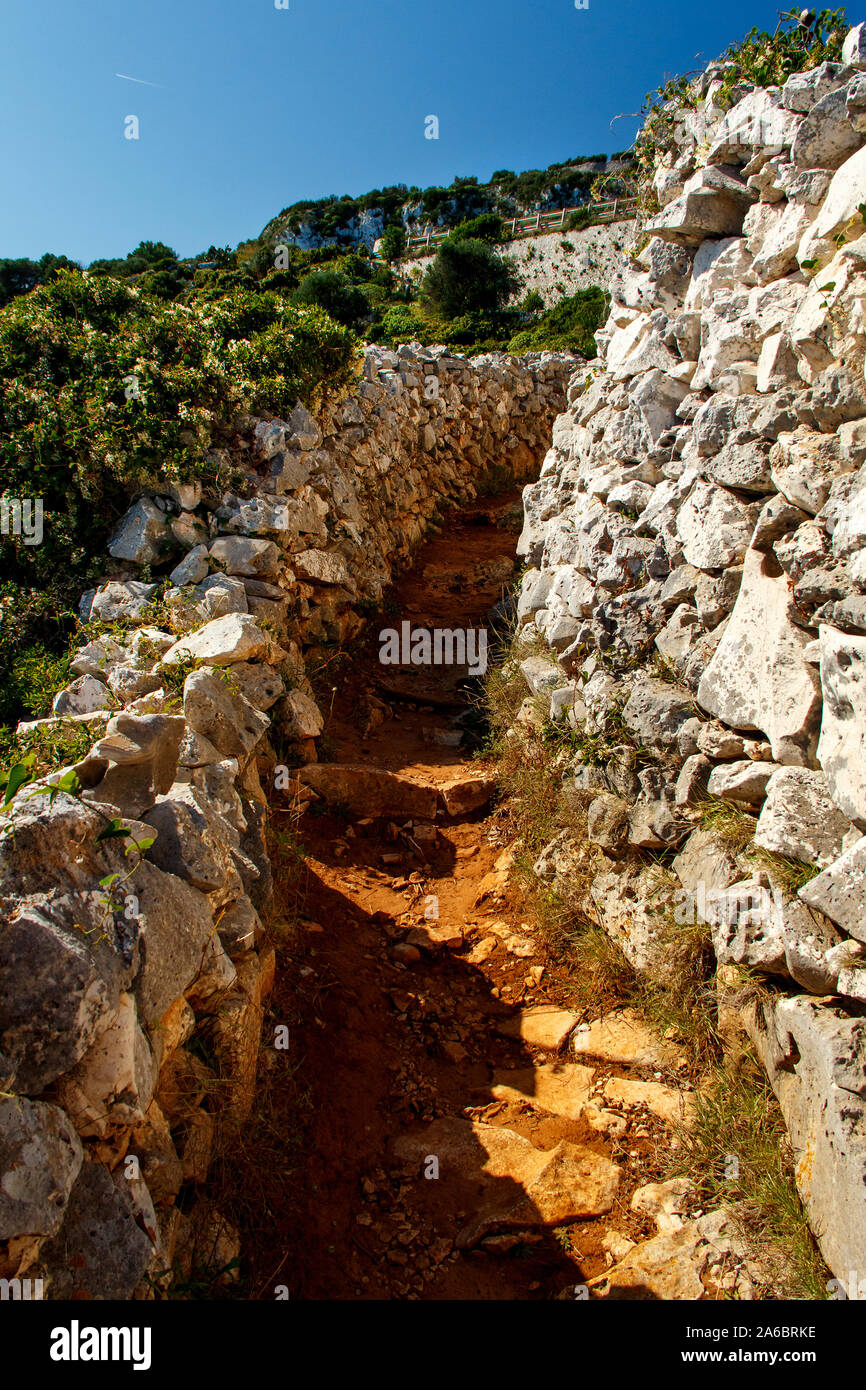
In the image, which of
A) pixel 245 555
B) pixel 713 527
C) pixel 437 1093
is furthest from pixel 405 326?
pixel 437 1093

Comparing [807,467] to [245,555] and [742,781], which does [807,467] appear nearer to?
[742,781]

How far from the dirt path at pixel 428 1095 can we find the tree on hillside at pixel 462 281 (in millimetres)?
22193

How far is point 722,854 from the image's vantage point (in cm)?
355

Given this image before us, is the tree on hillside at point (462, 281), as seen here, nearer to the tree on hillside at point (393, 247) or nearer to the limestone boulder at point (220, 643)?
the tree on hillside at point (393, 247)

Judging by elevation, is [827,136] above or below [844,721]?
above

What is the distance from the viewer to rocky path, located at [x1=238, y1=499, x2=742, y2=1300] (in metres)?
2.93

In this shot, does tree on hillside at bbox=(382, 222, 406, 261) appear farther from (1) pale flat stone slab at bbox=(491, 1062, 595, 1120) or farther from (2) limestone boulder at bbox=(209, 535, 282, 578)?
(1) pale flat stone slab at bbox=(491, 1062, 595, 1120)

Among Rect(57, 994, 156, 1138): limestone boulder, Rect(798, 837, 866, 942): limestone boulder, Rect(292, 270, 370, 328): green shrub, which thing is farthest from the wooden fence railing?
Rect(57, 994, 156, 1138): limestone boulder

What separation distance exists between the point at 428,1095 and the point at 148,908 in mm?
1879

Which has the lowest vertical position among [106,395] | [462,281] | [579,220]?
[106,395]

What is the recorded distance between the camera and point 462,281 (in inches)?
966

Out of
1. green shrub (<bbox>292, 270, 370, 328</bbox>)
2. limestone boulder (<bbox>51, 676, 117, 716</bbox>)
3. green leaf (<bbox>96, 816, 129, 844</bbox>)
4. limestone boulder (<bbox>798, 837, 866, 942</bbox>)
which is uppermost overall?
green shrub (<bbox>292, 270, 370, 328</bbox>)

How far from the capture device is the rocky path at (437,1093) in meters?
2.93

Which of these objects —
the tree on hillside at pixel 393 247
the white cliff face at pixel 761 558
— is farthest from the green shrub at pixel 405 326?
the white cliff face at pixel 761 558
